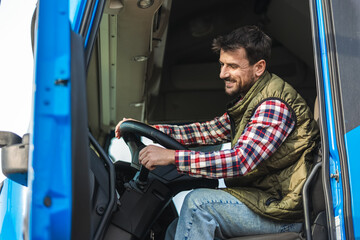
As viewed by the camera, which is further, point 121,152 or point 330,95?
point 121,152

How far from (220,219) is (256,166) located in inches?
9.7

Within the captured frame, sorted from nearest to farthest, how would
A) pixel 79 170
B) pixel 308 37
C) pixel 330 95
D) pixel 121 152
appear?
pixel 79 170 → pixel 330 95 → pixel 121 152 → pixel 308 37

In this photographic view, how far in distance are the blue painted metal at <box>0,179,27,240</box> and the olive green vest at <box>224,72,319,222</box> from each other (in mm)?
771

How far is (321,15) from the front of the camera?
1.85 metres

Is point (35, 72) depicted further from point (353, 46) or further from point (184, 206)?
point (353, 46)

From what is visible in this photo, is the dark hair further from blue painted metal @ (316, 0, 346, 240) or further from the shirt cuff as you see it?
Answer: the shirt cuff

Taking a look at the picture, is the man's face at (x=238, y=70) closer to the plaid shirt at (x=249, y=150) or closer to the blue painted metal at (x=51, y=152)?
the plaid shirt at (x=249, y=150)

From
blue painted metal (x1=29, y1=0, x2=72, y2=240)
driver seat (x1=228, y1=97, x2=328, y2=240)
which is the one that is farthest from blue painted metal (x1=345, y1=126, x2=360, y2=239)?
blue painted metal (x1=29, y1=0, x2=72, y2=240)

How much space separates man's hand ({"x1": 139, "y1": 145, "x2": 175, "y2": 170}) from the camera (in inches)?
73.1

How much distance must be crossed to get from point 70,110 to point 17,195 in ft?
1.76

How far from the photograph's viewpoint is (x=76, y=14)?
1.68 metres

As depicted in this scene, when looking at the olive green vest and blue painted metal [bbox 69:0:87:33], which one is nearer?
blue painted metal [bbox 69:0:87:33]

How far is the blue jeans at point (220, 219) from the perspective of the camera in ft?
6.00

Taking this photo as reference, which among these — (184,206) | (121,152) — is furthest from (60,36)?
(121,152)
